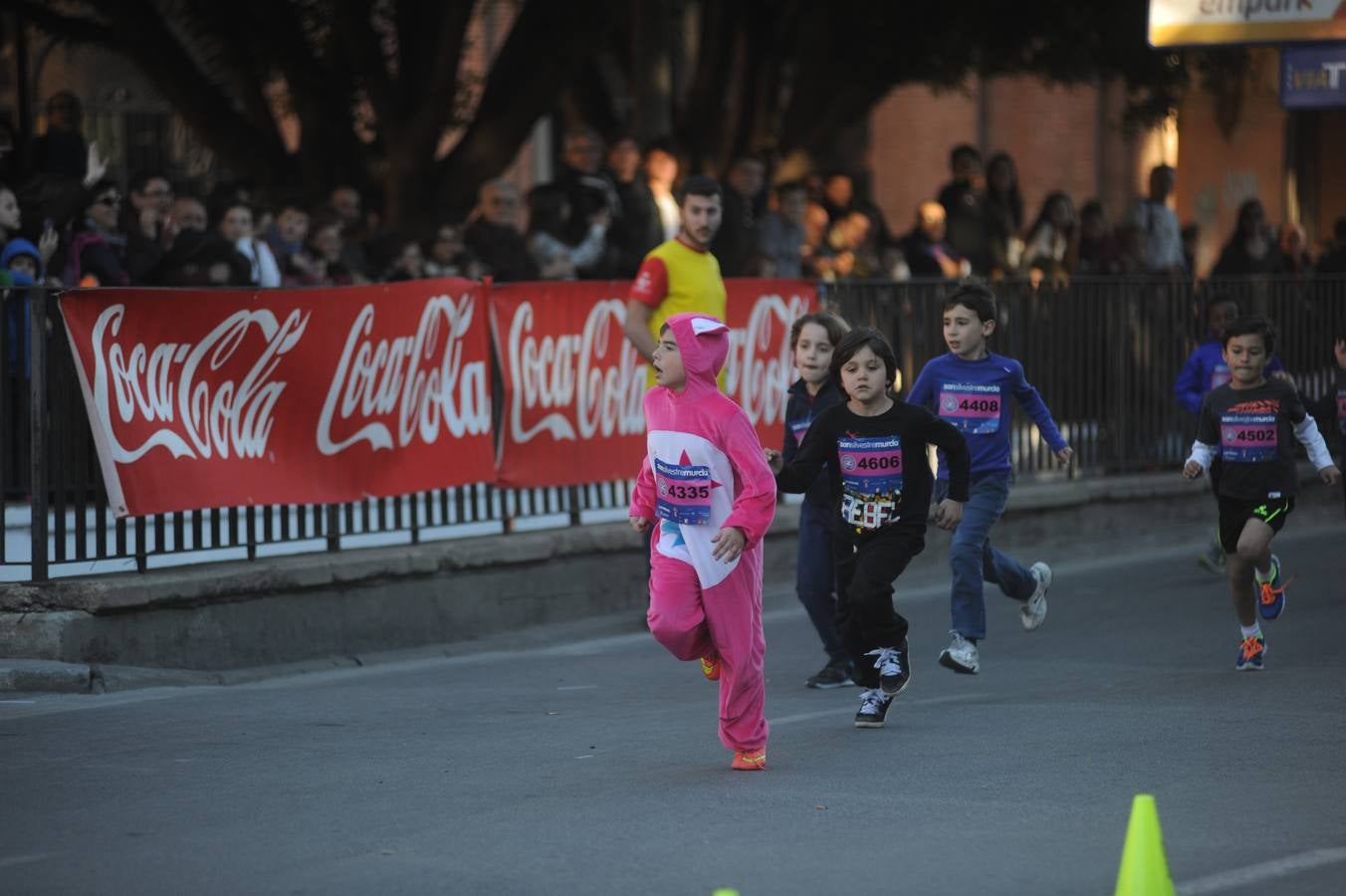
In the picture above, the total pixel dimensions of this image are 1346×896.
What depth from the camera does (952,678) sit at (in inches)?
404

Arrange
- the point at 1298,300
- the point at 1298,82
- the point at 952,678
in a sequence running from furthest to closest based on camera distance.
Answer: the point at 1298,300
the point at 1298,82
the point at 952,678

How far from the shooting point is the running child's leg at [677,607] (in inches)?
313

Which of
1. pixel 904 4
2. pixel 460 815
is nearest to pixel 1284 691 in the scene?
pixel 460 815

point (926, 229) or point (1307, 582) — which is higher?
point (926, 229)

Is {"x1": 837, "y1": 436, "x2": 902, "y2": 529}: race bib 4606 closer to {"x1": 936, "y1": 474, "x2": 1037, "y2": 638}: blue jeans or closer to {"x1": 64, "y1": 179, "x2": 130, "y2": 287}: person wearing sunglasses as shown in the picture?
{"x1": 936, "y1": 474, "x2": 1037, "y2": 638}: blue jeans

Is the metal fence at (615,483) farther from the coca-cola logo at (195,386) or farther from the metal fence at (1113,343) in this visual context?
the coca-cola logo at (195,386)

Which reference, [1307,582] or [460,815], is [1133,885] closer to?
[460,815]

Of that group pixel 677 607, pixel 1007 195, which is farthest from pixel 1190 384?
pixel 677 607

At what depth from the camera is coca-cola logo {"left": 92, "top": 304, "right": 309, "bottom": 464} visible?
33.5 ft

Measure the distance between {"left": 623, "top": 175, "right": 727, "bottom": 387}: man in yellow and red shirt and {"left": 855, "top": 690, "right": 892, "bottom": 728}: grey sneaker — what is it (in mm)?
3013

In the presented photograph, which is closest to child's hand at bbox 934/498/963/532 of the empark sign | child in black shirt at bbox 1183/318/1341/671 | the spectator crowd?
child in black shirt at bbox 1183/318/1341/671

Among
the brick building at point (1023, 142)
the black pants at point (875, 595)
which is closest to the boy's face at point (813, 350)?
the black pants at point (875, 595)

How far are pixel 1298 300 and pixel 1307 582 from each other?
169 inches

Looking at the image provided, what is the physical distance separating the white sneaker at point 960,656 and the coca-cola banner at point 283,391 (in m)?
3.05
